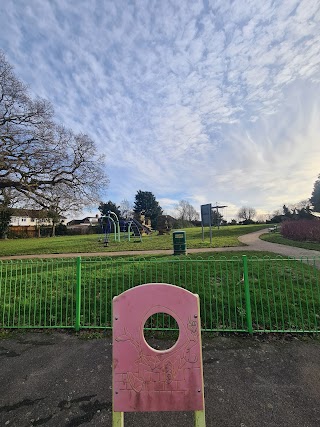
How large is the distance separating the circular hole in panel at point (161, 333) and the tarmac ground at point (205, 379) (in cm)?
6

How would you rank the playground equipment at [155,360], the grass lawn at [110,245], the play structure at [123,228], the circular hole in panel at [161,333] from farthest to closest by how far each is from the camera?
the play structure at [123,228] → the grass lawn at [110,245] → the circular hole in panel at [161,333] → the playground equipment at [155,360]

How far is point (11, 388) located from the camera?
293 centimetres

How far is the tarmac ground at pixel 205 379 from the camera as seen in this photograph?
2420mm

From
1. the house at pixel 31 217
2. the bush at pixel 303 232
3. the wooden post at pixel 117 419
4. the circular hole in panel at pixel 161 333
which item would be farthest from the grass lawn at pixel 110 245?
the wooden post at pixel 117 419

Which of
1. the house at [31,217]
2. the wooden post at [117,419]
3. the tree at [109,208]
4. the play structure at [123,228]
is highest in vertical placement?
the tree at [109,208]

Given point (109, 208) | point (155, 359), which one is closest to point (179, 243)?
point (155, 359)

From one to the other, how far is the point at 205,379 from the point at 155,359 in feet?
4.93

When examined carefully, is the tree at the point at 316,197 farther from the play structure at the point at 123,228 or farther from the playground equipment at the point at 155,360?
the playground equipment at the point at 155,360

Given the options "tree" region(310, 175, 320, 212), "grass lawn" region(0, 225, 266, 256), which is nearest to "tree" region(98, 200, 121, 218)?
"grass lawn" region(0, 225, 266, 256)

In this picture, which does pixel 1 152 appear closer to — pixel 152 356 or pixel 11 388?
pixel 11 388

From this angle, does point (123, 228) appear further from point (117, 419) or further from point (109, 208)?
point (109, 208)

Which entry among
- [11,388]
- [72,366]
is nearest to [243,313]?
[72,366]

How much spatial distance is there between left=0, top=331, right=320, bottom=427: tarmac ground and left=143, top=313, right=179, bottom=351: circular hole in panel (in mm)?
65

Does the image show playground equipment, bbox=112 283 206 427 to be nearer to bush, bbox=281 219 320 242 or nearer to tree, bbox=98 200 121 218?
bush, bbox=281 219 320 242
